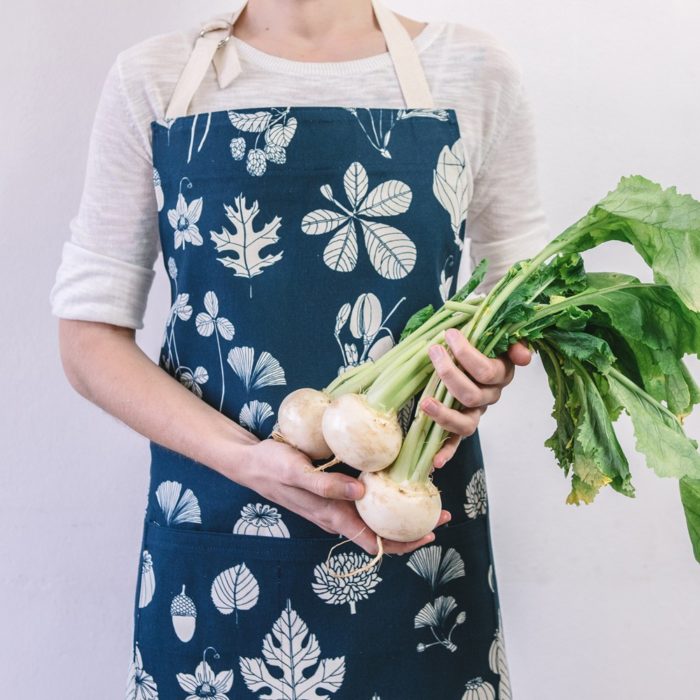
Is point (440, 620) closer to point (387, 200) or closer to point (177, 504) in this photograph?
point (177, 504)

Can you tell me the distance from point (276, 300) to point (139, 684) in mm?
426

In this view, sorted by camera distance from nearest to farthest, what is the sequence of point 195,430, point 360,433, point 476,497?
point 360,433 → point 195,430 → point 476,497

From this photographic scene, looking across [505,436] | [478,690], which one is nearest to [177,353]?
[478,690]

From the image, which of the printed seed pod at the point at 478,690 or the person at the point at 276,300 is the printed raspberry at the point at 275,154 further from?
the printed seed pod at the point at 478,690

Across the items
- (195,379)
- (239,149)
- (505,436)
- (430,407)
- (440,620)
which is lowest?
(505,436)

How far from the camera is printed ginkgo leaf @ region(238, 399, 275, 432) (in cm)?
92

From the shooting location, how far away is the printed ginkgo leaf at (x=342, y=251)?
3.04 feet

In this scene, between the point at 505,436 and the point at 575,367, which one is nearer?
the point at 575,367

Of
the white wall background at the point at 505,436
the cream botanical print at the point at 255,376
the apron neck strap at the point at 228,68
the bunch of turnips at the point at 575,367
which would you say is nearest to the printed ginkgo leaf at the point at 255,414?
the cream botanical print at the point at 255,376

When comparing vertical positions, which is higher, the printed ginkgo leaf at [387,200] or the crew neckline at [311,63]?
the crew neckline at [311,63]

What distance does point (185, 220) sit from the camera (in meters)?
0.96

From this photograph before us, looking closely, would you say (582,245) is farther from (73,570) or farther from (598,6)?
(73,570)

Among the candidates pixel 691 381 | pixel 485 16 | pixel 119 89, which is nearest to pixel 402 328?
pixel 691 381

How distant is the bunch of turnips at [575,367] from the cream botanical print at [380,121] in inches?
7.5
